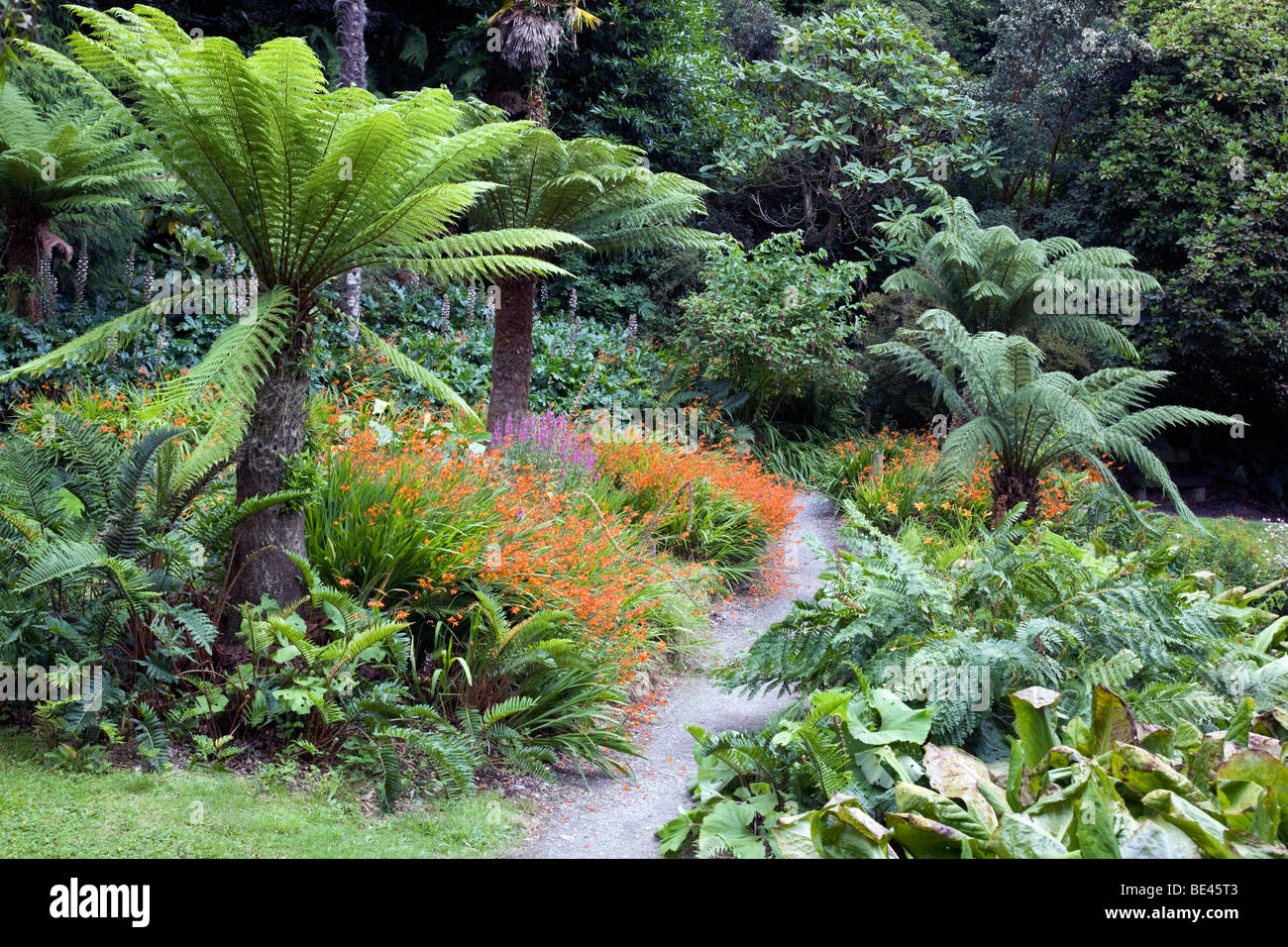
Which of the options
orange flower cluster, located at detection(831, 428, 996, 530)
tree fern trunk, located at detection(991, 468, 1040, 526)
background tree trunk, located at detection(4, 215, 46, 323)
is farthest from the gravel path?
background tree trunk, located at detection(4, 215, 46, 323)

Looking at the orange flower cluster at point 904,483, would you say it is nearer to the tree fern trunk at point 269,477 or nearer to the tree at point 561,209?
the tree at point 561,209

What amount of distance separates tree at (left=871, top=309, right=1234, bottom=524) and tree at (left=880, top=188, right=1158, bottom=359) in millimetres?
1969

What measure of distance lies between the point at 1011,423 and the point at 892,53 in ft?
24.6

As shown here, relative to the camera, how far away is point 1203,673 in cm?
356

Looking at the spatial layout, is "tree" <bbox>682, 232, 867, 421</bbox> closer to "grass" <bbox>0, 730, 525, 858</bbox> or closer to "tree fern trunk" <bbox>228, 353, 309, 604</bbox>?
"tree fern trunk" <bbox>228, 353, 309, 604</bbox>

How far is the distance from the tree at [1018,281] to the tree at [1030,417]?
1.97 metres

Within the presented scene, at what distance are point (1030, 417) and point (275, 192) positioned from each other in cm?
578

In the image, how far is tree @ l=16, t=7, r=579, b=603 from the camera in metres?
3.18

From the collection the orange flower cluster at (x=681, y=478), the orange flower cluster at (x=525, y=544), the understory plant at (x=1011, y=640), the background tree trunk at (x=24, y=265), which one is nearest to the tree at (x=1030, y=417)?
the orange flower cluster at (x=681, y=478)

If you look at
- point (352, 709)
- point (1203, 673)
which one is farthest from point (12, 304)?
point (1203, 673)

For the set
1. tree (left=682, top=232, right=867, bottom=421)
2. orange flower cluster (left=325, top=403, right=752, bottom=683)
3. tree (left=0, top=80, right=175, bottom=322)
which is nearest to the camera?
orange flower cluster (left=325, top=403, right=752, bottom=683)

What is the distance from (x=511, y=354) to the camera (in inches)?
257

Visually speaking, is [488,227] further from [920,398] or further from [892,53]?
[892,53]

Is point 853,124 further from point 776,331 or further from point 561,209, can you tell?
point 561,209
